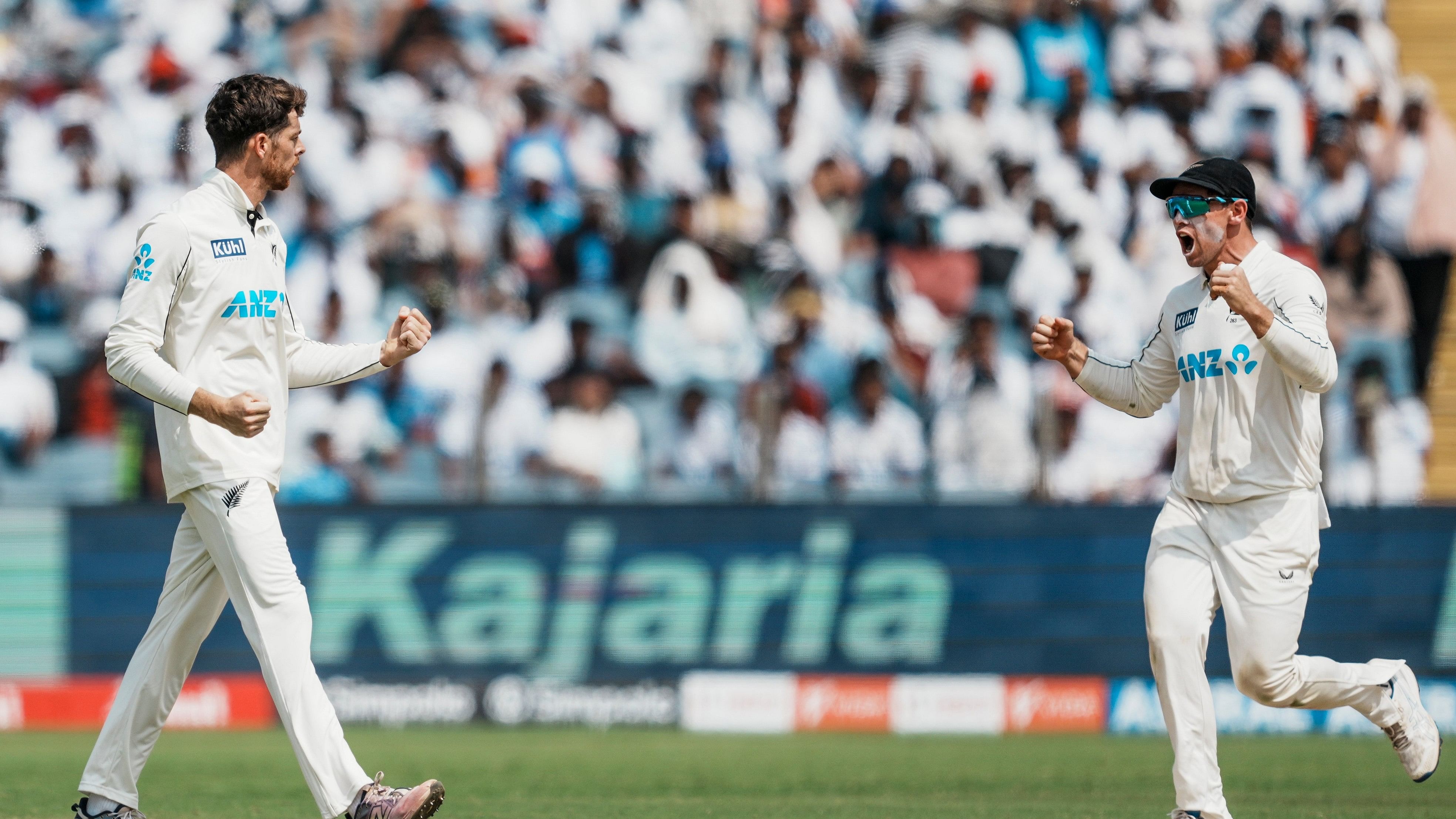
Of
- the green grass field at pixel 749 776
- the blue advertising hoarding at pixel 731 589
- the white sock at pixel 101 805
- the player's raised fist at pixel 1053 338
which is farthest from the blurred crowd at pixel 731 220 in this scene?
the white sock at pixel 101 805

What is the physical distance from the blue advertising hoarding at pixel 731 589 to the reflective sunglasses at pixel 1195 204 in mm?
6111

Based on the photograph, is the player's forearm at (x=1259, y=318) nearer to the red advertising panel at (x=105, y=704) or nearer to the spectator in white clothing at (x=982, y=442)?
the spectator in white clothing at (x=982, y=442)

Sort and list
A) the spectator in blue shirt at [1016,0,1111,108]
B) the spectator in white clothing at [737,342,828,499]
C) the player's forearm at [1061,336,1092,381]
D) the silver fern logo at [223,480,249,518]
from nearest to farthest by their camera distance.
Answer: the silver fern logo at [223,480,249,518]
the player's forearm at [1061,336,1092,381]
the spectator in white clothing at [737,342,828,499]
the spectator in blue shirt at [1016,0,1111,108]

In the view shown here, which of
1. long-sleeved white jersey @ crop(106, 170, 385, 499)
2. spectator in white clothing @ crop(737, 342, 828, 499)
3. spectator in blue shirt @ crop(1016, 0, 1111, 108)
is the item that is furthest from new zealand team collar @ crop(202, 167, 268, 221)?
spectator in blue shirt @ crop(1016, 0, 1111, 108)

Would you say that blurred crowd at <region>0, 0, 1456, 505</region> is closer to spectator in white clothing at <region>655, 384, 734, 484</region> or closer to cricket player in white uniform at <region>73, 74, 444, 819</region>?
spectator in white clothing at <region>655, 384, 734, 484</region>

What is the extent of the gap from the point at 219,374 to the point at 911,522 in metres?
7.34

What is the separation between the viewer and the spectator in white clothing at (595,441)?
12.6 metres

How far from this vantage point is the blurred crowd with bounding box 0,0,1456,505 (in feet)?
41.3

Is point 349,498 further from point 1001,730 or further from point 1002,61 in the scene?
point 1002,61

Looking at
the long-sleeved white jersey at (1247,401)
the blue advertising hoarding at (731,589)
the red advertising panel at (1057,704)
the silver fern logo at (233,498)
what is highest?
the long-sleeved white jersey at (1247,401)

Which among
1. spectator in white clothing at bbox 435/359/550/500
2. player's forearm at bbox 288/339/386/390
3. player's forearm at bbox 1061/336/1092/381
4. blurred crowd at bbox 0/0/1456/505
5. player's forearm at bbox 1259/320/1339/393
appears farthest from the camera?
blurred crowd at bbox 0/0/1456/505

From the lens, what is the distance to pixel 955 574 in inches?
493

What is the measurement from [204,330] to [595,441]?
6925 millimetres

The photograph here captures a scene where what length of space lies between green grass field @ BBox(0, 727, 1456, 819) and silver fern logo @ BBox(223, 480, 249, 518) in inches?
80.2
